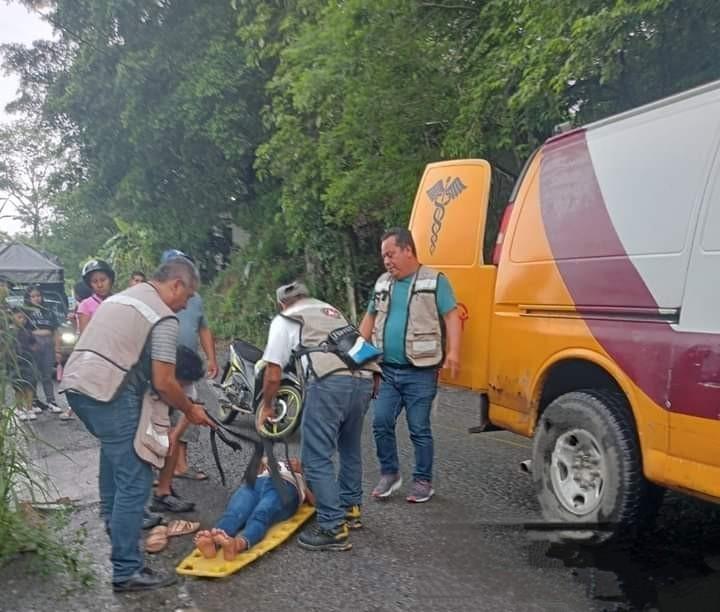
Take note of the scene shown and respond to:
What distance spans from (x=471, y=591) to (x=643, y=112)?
→ 97.7 inches

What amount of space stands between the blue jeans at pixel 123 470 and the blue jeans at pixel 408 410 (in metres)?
1.65

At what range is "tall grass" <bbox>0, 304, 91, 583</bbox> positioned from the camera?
3.67 metres

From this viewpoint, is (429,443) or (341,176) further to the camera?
(341,176)

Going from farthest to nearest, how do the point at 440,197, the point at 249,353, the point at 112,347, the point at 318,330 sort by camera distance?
the point at 249,353, the point at 440,197, the point at 318,330, the point at 112,347

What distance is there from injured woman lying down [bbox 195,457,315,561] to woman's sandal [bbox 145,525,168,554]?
1.16 ft

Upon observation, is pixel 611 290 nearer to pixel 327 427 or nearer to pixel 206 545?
pixel 327 427

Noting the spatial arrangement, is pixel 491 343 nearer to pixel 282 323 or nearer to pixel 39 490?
pixel 282 323

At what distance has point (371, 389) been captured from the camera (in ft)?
13.6

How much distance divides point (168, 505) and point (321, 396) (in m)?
1.57

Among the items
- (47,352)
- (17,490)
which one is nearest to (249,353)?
(47,352)

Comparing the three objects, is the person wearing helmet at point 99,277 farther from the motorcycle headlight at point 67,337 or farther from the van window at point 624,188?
the motorcycle headlight at point 67,337

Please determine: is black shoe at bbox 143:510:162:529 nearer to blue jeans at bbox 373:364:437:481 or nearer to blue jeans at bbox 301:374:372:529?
blue jeans at bbox 301:374:372:529

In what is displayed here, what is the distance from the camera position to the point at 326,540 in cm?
400

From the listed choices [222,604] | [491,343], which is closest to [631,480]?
[491,343]
